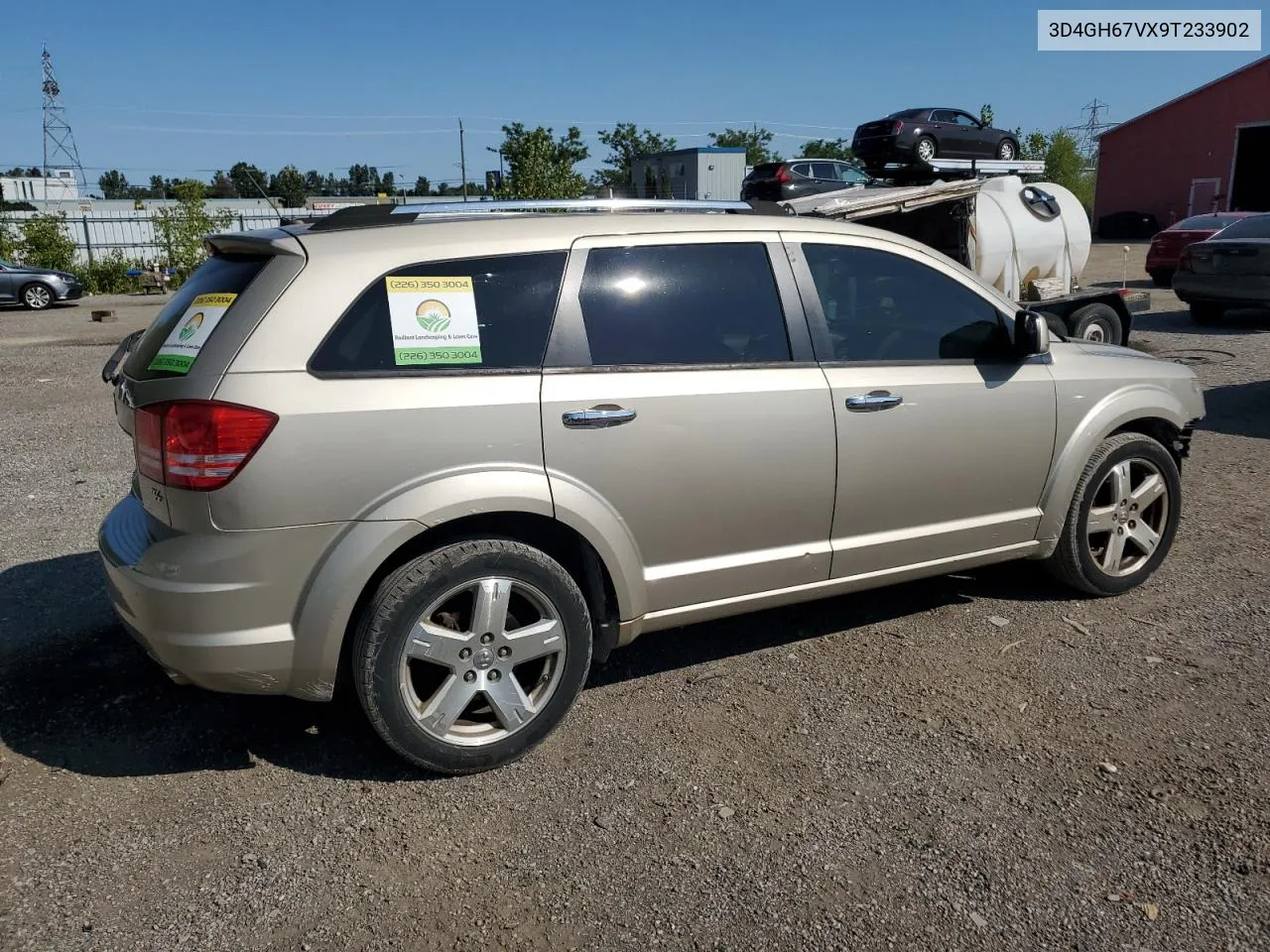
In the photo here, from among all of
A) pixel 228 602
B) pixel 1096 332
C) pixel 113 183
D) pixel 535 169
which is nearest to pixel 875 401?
pixel 228 602

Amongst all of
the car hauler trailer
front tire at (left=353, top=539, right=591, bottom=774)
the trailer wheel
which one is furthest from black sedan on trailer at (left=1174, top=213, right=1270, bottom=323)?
front tire at (left=353, top=539, right=591, bottom=774)

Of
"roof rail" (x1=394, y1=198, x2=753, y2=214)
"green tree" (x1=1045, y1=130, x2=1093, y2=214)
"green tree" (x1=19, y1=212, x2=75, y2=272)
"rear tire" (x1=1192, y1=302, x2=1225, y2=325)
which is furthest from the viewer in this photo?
"green tree" (x1=1045, y1=130, x2=1093, y2=214)

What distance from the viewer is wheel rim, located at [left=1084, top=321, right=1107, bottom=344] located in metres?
10.3

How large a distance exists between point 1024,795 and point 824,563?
1.15 meters

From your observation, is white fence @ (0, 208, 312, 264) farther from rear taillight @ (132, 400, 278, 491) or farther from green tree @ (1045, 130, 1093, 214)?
green tree @ (1045, 130, 1093, 214)

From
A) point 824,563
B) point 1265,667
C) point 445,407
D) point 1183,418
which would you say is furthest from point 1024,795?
point 1183,418

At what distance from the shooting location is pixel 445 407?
3.26m

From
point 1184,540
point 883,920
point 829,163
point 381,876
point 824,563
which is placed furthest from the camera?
point 829,163

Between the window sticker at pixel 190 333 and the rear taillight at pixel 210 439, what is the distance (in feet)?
0.58

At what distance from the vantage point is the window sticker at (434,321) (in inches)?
130

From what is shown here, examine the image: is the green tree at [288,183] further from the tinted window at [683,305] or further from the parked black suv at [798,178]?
the tinted window at [683,305]

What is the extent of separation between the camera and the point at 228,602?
122 inches

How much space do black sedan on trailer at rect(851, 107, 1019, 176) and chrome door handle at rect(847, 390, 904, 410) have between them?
55.7 ft

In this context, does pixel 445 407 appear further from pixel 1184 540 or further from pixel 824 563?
pixel 1184 540
